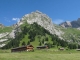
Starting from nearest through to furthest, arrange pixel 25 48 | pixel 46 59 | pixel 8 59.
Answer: pixel 8 59 → pixel 46 59 → pixel 25 48

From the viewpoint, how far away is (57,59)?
51.7 meters

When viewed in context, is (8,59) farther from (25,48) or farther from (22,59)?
(25,48)

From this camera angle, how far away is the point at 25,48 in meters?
172

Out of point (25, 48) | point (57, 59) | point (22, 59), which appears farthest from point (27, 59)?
point (25, 48)

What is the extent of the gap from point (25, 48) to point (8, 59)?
4924 inches

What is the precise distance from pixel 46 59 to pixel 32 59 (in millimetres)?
4100

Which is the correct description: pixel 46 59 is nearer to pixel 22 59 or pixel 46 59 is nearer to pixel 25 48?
pixel 22 59

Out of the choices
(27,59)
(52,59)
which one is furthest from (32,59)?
(52,59)

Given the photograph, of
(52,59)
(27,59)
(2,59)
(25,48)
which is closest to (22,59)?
(27,59)

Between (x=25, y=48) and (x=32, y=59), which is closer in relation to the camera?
(x=32, y=59)

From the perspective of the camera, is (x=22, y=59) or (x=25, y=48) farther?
(x=25, y=48)

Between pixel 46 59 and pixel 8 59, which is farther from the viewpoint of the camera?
pixel 46 59

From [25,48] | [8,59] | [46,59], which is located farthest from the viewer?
[25,48]

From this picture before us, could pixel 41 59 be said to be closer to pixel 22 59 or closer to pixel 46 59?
pixel 46 59
